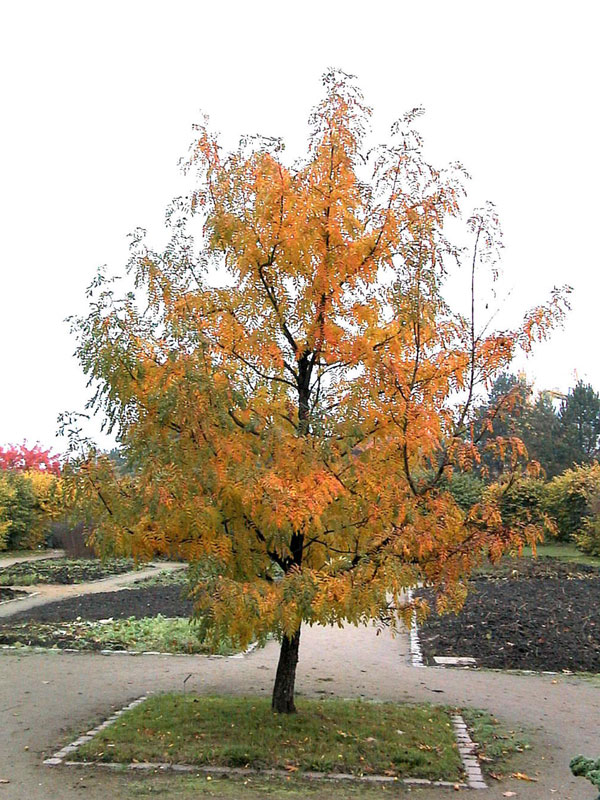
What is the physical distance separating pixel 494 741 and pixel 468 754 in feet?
1.57

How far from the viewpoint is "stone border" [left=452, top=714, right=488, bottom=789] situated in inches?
233

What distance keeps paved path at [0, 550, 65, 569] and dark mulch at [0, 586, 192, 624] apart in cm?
Answer: 855

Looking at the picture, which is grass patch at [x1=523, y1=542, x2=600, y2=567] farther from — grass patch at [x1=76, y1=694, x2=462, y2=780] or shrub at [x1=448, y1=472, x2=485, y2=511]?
grass patch at [x1=76, y1=694, x2=462, y2=780]

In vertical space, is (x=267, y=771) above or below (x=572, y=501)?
below

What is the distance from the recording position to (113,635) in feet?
37.4

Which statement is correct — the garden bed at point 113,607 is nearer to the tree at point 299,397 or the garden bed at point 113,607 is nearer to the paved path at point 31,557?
the tree at point 299,397

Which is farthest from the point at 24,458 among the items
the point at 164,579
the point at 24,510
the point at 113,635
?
the point at 113,635

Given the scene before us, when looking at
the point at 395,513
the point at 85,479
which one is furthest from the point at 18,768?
the point at 395,513

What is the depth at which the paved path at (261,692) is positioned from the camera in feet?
19.0

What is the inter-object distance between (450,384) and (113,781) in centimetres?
372

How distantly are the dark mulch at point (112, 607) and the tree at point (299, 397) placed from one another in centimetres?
636

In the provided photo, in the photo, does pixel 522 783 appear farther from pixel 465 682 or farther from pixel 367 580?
Answer: pixel 465 682

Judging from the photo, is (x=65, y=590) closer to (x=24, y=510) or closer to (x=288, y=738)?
(x=24, y=510)

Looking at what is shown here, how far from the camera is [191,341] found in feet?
20.4
